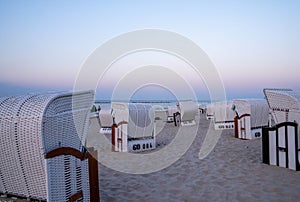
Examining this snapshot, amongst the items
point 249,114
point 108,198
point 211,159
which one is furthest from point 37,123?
point 249,114

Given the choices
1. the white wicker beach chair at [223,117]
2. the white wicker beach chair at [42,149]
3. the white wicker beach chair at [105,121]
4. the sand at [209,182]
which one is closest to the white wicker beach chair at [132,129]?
the sand at [209,182]

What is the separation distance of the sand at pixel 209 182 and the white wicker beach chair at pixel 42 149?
1.57 m

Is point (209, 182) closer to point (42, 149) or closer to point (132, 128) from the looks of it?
point (42, 149)

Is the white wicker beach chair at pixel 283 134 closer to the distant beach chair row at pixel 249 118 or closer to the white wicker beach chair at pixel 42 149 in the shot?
the distant beach chair row at pixel 249 118

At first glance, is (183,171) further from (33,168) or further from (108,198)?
(33,168)

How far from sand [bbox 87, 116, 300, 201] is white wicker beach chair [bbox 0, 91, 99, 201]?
1.57 metres

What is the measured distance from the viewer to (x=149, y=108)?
10930 mm

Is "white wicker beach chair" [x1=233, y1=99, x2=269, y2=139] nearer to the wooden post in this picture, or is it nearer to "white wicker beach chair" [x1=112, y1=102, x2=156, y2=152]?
"white wicker beach chair" [x1=112, y1=102, x2=156, y2=152]

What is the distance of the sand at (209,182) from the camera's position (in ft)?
16.4

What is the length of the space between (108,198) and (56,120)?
2.17 m

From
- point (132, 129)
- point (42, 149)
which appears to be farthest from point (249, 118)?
point (42, 149)

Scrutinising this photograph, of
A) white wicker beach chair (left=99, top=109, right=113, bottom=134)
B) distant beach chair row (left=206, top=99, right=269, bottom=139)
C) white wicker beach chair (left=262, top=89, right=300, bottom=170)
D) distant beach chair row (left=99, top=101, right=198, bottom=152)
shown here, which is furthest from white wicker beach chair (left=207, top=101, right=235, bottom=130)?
white wicker beach chair (left=262, top=89, right=300, bottom=170)

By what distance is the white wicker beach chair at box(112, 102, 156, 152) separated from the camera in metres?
9.57

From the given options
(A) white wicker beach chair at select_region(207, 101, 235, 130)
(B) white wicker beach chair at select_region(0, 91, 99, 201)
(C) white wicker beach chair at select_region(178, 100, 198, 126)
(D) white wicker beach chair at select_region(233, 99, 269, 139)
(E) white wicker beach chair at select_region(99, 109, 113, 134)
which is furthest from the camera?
(C) white wicker beach chair at select_region(178, 100, 198, 126)
